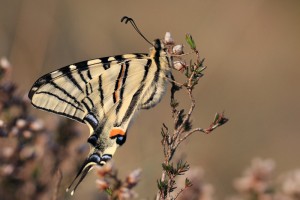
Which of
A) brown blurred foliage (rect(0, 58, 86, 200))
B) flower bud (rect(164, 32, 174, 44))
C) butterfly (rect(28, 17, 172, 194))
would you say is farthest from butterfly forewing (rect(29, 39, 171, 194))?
brown blurred foliage (rect(0, 58, 86, 200))

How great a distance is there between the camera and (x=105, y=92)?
421 centimetres

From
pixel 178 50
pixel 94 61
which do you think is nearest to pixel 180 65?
pixel 178 50

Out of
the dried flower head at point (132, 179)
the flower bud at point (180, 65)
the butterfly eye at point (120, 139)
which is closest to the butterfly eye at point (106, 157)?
the butterfly eye at point (120, 139)

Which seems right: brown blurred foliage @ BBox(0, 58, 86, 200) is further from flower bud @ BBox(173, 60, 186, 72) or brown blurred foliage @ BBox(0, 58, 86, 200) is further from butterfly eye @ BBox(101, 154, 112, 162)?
flower bud @ BBox(173, 60, 186, 72)

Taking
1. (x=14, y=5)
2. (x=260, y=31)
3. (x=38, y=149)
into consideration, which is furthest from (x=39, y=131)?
(x=260, y=31)

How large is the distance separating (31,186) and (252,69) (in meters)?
10.6

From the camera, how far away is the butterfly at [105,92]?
3957 millimetres

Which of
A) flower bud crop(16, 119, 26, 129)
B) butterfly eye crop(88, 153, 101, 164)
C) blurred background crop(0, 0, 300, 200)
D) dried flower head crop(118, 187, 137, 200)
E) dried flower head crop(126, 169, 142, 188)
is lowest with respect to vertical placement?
dried flower head crop(118, 187, 137, 200)

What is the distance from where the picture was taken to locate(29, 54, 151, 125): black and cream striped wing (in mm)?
3959

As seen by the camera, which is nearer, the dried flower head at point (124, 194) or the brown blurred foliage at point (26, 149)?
the dried flower head at point (124, 194)

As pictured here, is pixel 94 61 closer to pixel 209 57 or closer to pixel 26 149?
pixel 26 149

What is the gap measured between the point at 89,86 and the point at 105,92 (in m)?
0.16

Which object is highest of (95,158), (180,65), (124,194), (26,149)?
(180,65)

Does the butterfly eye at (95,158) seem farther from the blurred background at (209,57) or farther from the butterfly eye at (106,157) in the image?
the blurred background at (209,57)
